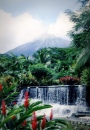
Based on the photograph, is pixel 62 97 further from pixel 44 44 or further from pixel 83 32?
pixel 44 44

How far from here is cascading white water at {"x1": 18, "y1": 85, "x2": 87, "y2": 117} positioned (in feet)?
35.4

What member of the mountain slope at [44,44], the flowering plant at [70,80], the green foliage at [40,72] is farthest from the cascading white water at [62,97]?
the mountain slope at [44,44]

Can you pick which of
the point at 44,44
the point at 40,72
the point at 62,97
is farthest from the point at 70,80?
the point at 44,44

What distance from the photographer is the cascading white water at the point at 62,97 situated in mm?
10797

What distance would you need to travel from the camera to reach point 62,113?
34.3 ft

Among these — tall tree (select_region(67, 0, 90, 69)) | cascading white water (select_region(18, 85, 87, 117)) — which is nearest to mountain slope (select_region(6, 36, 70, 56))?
tall tree (select_region(67, 0, 90, 69))

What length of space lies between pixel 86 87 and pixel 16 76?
5250 millimetres

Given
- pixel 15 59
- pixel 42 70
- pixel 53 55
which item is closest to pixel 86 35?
pixel 42 70

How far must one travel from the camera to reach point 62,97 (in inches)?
463

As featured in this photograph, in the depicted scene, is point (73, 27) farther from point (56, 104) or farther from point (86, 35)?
point (56, 104)

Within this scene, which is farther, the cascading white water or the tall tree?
the tall tree

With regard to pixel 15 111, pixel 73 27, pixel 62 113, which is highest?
pixel 73 27

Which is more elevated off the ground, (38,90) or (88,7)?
(88,7)

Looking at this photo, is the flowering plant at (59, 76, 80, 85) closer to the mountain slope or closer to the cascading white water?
the cascading white water
